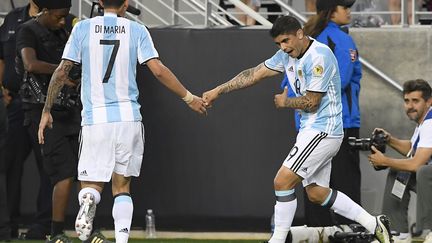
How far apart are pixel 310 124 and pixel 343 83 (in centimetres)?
118

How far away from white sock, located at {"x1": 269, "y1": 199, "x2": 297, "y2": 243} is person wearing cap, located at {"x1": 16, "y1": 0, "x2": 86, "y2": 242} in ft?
6.88

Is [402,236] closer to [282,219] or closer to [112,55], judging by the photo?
[282,219]

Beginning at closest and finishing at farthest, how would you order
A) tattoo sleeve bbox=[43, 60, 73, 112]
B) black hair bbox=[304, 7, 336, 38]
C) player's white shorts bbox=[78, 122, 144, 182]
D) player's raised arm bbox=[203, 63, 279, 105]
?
player's white shorts bbox=[78, 122, 144, 182] → tattoo sleeve bbox=[43, 60, 73, 112] → player's raised arm bbox=[203, 63, 279, 105] → black hair bbox=[304, 7, 336, 38]

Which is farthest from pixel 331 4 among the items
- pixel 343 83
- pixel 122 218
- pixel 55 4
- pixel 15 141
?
pixel 15 141

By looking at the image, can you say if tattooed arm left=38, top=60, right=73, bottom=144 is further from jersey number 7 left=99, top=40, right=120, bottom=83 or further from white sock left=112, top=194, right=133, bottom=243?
white sock left=112, top=194, right=133, bottom=243

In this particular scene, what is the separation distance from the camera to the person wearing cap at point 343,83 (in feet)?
40.7

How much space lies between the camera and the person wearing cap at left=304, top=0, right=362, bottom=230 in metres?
12.4

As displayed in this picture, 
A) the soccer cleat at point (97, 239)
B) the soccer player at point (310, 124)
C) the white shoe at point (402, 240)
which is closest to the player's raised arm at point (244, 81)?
the soccer player at point (310, 124)

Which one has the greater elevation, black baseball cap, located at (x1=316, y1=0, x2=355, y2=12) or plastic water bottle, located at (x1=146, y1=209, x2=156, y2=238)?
black baseball cap, located at (x1=316, y1=0, x2=355, y2=12)

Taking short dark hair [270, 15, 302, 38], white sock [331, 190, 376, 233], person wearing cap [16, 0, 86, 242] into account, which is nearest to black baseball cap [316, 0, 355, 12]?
short dark hair [270, 15, 302, 38]

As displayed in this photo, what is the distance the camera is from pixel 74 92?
12703 mm

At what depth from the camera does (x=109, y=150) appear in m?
10.8

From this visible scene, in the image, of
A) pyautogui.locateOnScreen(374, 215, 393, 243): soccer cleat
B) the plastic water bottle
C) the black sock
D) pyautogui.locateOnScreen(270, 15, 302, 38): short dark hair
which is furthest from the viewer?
the plastic water bottle

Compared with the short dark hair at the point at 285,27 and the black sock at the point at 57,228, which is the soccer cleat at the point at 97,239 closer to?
the black sock at the point at 57,228
